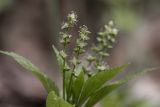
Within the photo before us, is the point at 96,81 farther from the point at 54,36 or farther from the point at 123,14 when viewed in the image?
the point at 123,14

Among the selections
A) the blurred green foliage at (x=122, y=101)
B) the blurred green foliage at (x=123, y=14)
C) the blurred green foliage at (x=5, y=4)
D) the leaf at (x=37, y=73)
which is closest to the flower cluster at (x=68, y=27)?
the leaf at (x=37, y=73)

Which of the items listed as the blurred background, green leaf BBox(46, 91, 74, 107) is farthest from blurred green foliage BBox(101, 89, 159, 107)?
the blurred background

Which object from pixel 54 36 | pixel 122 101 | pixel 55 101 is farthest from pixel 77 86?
pixel 54 36

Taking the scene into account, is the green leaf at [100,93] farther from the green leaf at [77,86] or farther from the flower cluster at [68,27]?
the flower cluster at [68,27]

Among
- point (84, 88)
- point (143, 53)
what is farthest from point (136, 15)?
point (84, 88)

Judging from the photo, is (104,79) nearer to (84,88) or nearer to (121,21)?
(84,88)
